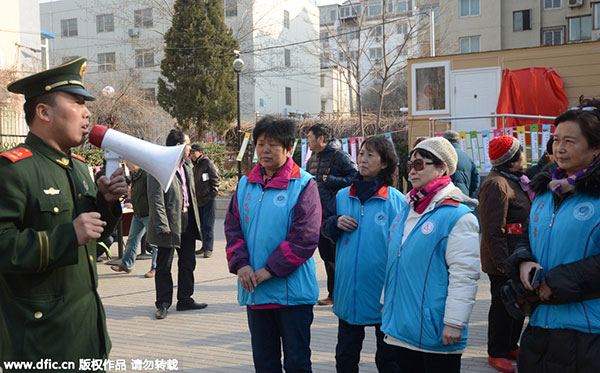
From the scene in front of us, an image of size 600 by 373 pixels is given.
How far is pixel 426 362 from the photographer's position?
10.8 ft

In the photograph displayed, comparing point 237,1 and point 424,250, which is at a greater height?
point 237,1

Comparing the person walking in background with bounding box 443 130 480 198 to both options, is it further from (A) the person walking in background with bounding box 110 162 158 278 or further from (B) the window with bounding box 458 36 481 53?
(B) the window with bounding box 458 36 481 53

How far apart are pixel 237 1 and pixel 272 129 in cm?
3673

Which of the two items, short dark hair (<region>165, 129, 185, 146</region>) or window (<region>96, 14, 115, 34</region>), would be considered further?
window (<region>96, 14, 115, 34</region>)

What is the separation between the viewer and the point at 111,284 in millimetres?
8586

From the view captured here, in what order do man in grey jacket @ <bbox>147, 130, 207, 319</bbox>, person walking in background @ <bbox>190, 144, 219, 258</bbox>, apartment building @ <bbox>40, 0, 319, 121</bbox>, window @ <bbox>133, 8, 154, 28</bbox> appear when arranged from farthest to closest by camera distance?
apartment building @ <bbox>40, 0, 319, 121</bbox> < window @ <bbox>133, 8, 154, 28</bbox> < person walking in background @ <bbox>190, 144, 219, 258</bbox> < man in grey jacket @ <bbox>147, 130, 207, 319</bbox>

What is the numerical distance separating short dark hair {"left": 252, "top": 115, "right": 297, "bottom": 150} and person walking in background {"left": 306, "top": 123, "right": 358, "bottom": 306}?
2.79 meters

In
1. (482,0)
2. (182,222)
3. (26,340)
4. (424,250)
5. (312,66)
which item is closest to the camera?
(26,340)

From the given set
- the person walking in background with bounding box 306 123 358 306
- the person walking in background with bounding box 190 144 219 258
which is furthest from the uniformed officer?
the person walking in background with bounding box 190 144 219 258

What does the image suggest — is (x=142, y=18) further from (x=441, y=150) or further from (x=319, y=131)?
(x=441, y=150)

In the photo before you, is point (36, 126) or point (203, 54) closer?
point (36, 126)

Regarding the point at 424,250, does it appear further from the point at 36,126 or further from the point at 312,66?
the point at 312,66

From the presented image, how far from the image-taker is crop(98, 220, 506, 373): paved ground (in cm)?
514

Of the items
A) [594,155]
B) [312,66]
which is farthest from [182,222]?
[312,66]
